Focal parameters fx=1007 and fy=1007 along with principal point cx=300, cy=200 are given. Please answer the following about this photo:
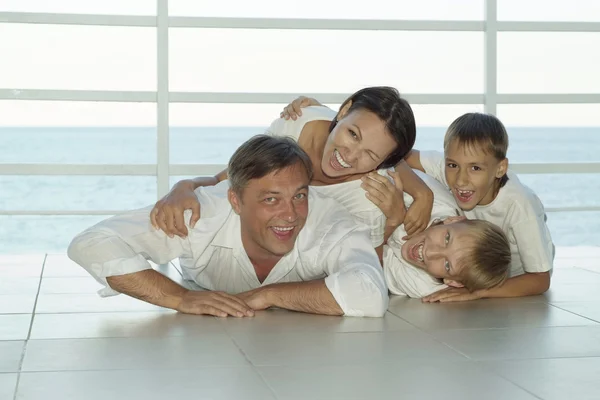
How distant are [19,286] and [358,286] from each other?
148 cm

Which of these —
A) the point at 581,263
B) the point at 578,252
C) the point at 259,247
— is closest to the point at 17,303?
the point at 259,247

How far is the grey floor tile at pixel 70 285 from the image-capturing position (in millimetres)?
3756

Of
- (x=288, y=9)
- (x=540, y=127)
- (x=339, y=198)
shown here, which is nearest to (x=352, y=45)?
(x=288, y=9)

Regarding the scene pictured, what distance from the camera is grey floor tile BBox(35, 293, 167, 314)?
3.34m

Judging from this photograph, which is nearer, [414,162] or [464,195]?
[464,195]

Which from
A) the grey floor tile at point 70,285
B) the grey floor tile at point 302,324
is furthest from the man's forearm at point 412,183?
the grey floor tile at point 70,285

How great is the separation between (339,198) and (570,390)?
1.55m

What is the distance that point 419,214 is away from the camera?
141 inches

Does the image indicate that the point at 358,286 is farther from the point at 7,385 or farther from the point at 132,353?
the point at 7,385

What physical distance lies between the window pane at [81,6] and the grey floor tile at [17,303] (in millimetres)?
11043

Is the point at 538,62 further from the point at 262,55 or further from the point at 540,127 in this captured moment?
the point at 540,127

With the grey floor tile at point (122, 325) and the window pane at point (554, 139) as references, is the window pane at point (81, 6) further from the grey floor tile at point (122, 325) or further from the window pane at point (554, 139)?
the grey floor tile at point (122, 325)

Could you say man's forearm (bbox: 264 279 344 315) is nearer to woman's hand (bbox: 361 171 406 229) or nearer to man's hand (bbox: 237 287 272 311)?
man's hand (bbox: 237 287 272 311)

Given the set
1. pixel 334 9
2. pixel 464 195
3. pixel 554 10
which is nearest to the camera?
pixel 464 195
